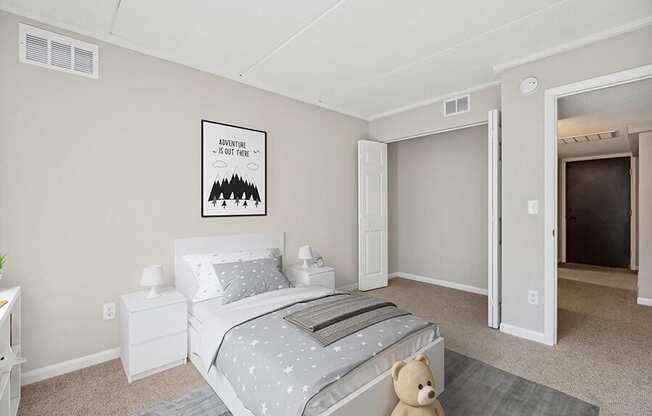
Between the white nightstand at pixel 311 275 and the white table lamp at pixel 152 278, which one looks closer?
the white table lamp at pixel 152 278

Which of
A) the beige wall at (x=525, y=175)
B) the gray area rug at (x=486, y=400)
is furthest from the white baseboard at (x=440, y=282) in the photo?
the gray area rug at (x=486, y=400)

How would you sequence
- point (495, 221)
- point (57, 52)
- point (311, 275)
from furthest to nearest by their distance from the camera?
point (311, 275), point (495, 221), point (57, 52)

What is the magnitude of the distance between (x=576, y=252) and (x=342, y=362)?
753cm

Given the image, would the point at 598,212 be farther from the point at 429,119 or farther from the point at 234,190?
the point at 234,190

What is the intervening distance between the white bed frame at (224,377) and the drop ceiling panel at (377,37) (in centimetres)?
175

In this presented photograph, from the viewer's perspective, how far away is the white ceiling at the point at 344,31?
2.13 m

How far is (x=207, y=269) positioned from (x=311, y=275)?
3.75 ft

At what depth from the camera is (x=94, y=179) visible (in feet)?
8.05

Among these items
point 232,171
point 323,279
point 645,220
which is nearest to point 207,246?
point 232,171

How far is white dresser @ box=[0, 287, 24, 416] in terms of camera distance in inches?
57.7

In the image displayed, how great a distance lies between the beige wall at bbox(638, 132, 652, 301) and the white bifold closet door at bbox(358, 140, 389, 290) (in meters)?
3.21

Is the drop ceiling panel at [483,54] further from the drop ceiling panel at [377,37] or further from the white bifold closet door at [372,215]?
the white bifold closet door at [372,215]

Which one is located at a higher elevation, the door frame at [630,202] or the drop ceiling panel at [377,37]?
the drop ceiling panel at [377,37]

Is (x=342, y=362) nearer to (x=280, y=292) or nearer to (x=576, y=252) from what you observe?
(x=280, y=292)
